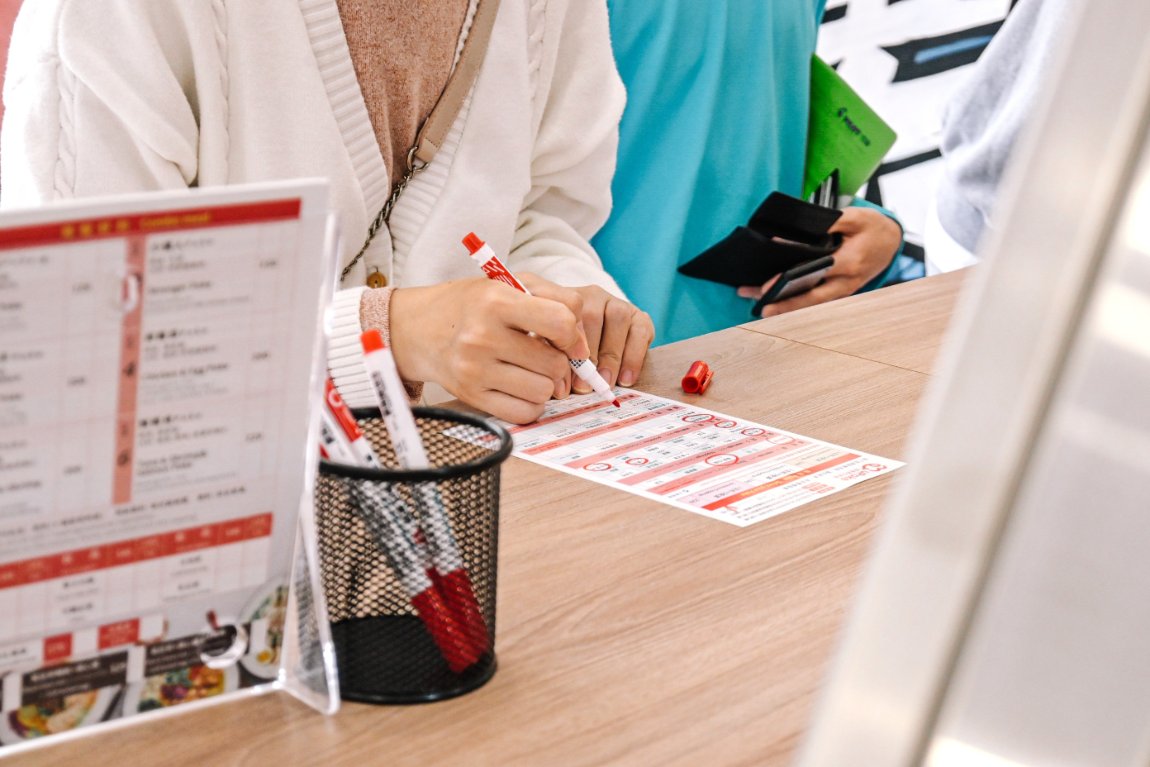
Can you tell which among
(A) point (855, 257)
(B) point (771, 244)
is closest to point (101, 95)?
(B) point (771, 244)

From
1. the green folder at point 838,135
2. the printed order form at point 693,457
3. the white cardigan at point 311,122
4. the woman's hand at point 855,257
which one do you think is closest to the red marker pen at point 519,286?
the printed order form at point 693,457

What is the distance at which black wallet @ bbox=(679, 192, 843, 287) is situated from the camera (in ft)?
5.29

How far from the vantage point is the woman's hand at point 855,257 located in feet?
5.93

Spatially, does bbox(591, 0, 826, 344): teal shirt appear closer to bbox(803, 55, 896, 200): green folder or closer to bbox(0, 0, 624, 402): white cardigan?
bbox(803, 55, 896, 200): green folder

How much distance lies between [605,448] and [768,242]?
2.40 ft

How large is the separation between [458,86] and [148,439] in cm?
80

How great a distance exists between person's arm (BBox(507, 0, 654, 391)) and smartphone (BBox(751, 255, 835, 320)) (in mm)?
299

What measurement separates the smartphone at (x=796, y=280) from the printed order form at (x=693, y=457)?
0.66 metres

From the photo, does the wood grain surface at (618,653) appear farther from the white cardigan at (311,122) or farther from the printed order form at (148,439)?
the white cardigan at (311,122)

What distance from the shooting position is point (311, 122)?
3.76 ft

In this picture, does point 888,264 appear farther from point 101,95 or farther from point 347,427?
point 347,427

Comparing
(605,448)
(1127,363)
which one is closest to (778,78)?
(605,448)

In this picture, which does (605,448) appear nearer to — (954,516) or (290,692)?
(290,692)

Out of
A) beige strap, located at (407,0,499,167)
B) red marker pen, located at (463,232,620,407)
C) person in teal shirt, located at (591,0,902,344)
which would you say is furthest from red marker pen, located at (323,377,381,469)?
person in teal shirt, located at (591,0,902,344)
